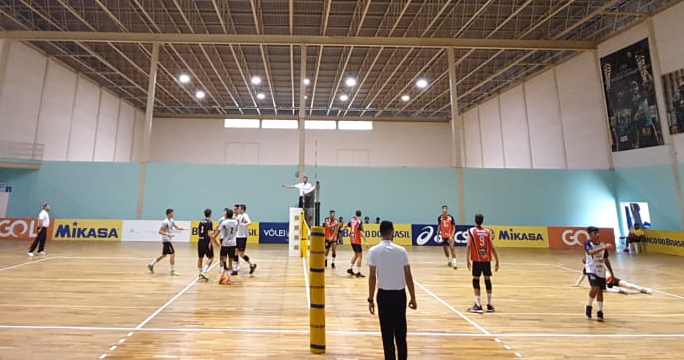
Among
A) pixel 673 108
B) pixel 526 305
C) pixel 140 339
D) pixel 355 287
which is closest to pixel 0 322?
pixel 140 339

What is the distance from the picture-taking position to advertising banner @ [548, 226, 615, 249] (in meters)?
18.2

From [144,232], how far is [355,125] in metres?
19.7

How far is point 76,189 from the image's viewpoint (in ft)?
63.5

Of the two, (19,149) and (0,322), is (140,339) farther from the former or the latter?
(19,149)

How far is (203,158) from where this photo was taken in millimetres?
29656

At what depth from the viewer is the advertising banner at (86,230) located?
17.9m

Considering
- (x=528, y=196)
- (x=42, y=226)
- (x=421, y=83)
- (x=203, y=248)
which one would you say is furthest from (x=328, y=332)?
(x=421, y=83)

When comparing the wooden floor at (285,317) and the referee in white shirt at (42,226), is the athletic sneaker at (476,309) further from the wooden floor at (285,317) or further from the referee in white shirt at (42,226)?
the referee in white shirt at (42,226)

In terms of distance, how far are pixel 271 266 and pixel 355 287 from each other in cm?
409

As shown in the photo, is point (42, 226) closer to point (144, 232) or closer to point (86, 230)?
point (144, 232)

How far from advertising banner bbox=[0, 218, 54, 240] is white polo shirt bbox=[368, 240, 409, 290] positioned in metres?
21.6

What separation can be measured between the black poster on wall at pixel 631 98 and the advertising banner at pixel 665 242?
4.49 m

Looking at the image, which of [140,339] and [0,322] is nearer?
[140,339]

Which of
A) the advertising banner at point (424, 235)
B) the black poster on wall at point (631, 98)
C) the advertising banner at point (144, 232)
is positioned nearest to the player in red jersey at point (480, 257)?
the advertising banner at point (424, 235)
